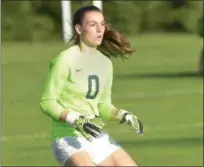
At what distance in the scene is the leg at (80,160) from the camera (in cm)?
657

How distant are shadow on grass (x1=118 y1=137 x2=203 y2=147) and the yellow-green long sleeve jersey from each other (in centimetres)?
764

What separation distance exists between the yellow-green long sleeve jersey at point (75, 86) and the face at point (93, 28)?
0.10 metres

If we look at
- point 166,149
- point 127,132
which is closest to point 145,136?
point 127,132

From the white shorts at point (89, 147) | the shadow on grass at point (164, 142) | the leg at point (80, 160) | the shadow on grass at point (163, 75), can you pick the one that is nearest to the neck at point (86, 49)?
the white shorts at point (89, 147)

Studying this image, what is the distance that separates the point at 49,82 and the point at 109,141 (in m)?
0.58

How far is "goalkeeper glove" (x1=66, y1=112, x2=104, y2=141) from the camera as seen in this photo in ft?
21.1

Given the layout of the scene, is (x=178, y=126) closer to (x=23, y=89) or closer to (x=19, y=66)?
(x=23, y=89)

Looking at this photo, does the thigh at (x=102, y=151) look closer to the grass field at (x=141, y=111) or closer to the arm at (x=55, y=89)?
the arm at (x=55, y=89)

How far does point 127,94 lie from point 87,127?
16061 millimetres

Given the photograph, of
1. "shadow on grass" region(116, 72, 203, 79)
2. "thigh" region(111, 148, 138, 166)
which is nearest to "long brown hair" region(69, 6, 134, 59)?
"thigh" region(111, 148, 138, 166)

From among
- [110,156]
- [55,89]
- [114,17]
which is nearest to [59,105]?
[55,89]

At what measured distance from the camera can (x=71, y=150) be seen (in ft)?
22.0

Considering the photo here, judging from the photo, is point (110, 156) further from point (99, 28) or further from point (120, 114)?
point (99, 28)

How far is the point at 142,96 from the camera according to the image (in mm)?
21891
